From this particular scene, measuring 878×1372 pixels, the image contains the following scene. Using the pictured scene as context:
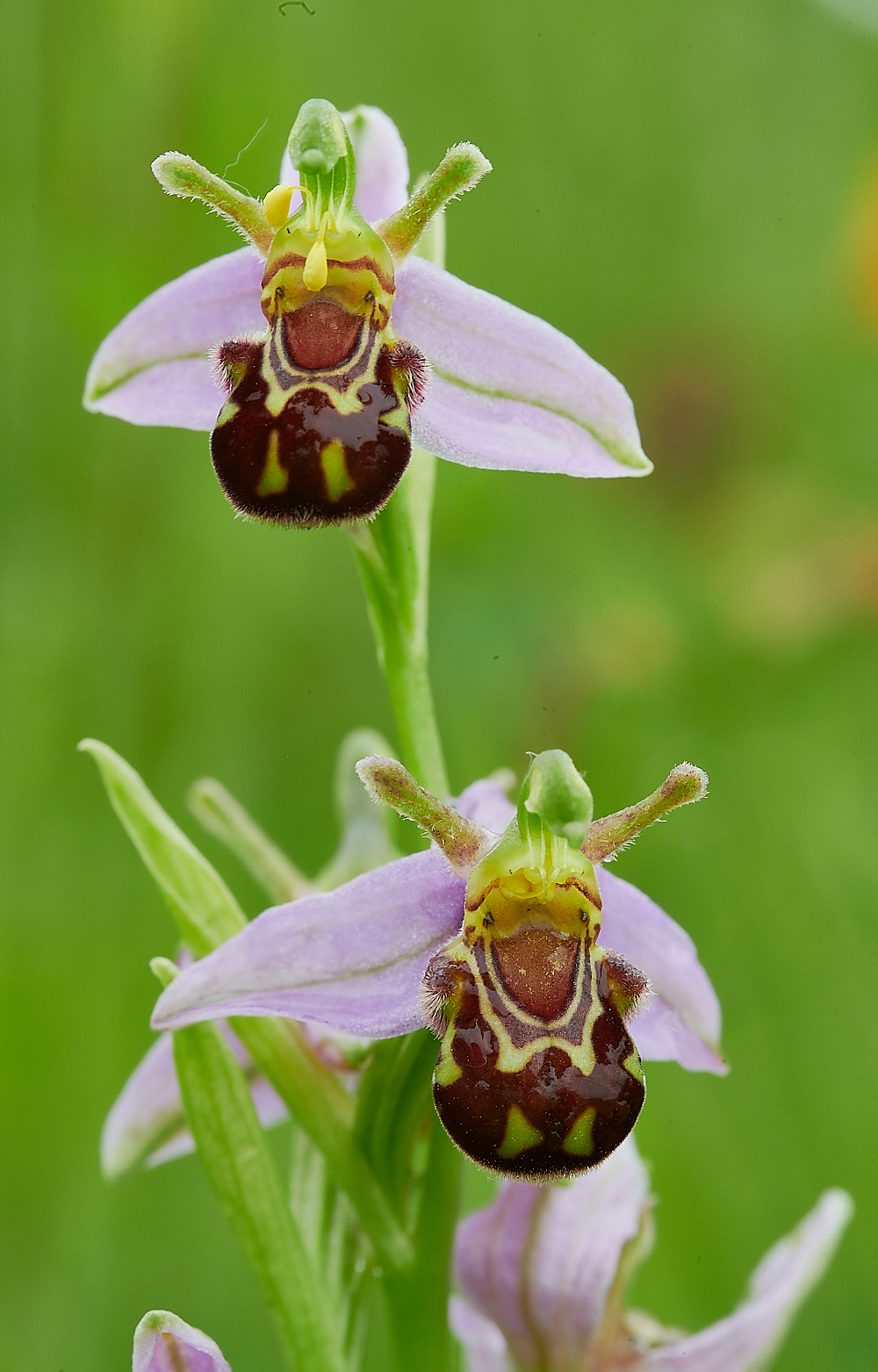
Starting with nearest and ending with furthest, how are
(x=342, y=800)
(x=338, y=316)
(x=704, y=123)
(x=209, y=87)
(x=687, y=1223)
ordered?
(x=338, y=316), (x=342, y=800), (x=687, y=1223), (x=209, y=87), (x=704, y=123)

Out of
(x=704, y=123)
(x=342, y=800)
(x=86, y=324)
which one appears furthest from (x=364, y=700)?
(x=704, y=123)

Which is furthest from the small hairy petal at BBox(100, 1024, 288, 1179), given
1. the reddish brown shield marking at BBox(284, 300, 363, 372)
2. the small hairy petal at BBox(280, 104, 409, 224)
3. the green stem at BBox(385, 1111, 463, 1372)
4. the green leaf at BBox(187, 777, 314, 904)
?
the small hairy petal at BBox(280, 104, 409, 224)

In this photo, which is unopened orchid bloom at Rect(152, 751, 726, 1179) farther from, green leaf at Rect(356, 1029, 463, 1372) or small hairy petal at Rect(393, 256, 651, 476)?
small hairy petal at Rect(393, 256, 651, 476)

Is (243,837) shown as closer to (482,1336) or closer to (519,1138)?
(519,1138)

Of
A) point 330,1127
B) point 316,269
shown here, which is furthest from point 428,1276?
point 316,269

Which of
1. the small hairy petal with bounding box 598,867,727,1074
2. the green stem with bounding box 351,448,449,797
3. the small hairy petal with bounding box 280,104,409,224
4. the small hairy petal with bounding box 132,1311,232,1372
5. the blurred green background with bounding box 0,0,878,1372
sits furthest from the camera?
the blurred green background with bounding box 0,0,878,1372

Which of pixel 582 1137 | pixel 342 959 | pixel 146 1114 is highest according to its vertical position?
pixel 342 959

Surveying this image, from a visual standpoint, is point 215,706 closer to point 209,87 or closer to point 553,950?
point 209,87
